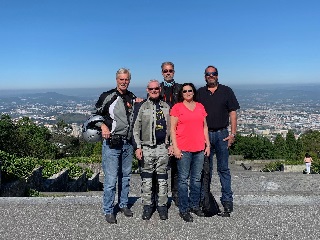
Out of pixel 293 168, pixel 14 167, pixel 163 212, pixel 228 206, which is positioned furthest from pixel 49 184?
pixel 293 168

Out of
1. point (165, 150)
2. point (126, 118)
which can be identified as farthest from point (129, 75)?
point (165, 150)

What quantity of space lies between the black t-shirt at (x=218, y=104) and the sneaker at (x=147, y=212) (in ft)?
4.49

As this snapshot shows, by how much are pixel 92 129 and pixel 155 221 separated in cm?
145

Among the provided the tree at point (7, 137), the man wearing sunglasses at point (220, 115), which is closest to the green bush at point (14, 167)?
the man wearing sunglasses at point (220, 115)

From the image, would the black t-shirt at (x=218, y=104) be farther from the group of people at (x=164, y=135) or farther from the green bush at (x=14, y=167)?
the green bush at (x=14, y=167)

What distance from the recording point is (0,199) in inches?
235

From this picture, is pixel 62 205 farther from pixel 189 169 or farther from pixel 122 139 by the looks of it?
pixel 189 169

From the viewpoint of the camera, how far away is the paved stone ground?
185 inches

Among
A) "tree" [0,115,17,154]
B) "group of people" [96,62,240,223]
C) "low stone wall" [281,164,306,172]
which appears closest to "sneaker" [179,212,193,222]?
"group of people" [96,62,240,223]

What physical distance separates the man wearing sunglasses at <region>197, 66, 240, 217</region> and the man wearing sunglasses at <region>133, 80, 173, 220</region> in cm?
61

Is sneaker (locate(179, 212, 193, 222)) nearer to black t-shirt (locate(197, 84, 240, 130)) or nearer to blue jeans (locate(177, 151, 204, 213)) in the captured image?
blue jeans (locate(177, 151, 204, 213))

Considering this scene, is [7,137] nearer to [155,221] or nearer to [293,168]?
[293,168]

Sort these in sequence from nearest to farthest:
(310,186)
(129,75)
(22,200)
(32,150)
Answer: (129,75), (22,200), (310,186), (32,150)

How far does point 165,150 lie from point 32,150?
2389cm
